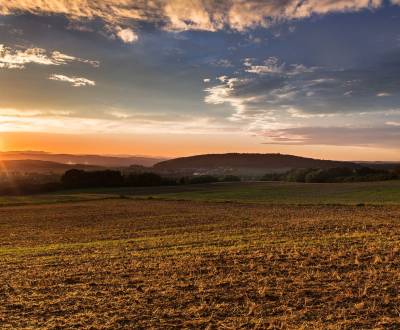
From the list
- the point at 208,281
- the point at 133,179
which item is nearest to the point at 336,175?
the point at 133,179

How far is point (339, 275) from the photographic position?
566 inches

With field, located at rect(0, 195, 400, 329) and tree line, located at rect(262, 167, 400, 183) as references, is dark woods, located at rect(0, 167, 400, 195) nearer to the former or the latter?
tree line, located at rect(262, 167, 400, 183)

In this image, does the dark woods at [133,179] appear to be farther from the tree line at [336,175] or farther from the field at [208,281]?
the field at [208,281]

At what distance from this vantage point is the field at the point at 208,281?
10320 millimetres

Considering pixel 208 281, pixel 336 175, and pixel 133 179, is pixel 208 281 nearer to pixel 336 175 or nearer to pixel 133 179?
pixel 133 179

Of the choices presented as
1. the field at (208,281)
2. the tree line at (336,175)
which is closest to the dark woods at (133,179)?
the tree line at (336,175)

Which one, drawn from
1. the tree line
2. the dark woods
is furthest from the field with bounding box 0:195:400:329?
the tree line

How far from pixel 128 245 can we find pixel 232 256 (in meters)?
7.54

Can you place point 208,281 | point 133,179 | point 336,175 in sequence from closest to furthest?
point 208,281
point 133,179
point 336,175

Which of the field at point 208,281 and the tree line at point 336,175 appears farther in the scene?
the tree line at point 336,175

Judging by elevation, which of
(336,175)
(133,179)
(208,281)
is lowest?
(133,179)

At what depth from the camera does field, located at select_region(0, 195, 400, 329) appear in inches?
406

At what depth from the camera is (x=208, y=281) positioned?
46.3 feet

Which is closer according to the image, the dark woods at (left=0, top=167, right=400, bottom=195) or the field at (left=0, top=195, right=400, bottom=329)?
the field at (left=0, top=195, right=400, bottom=329)
